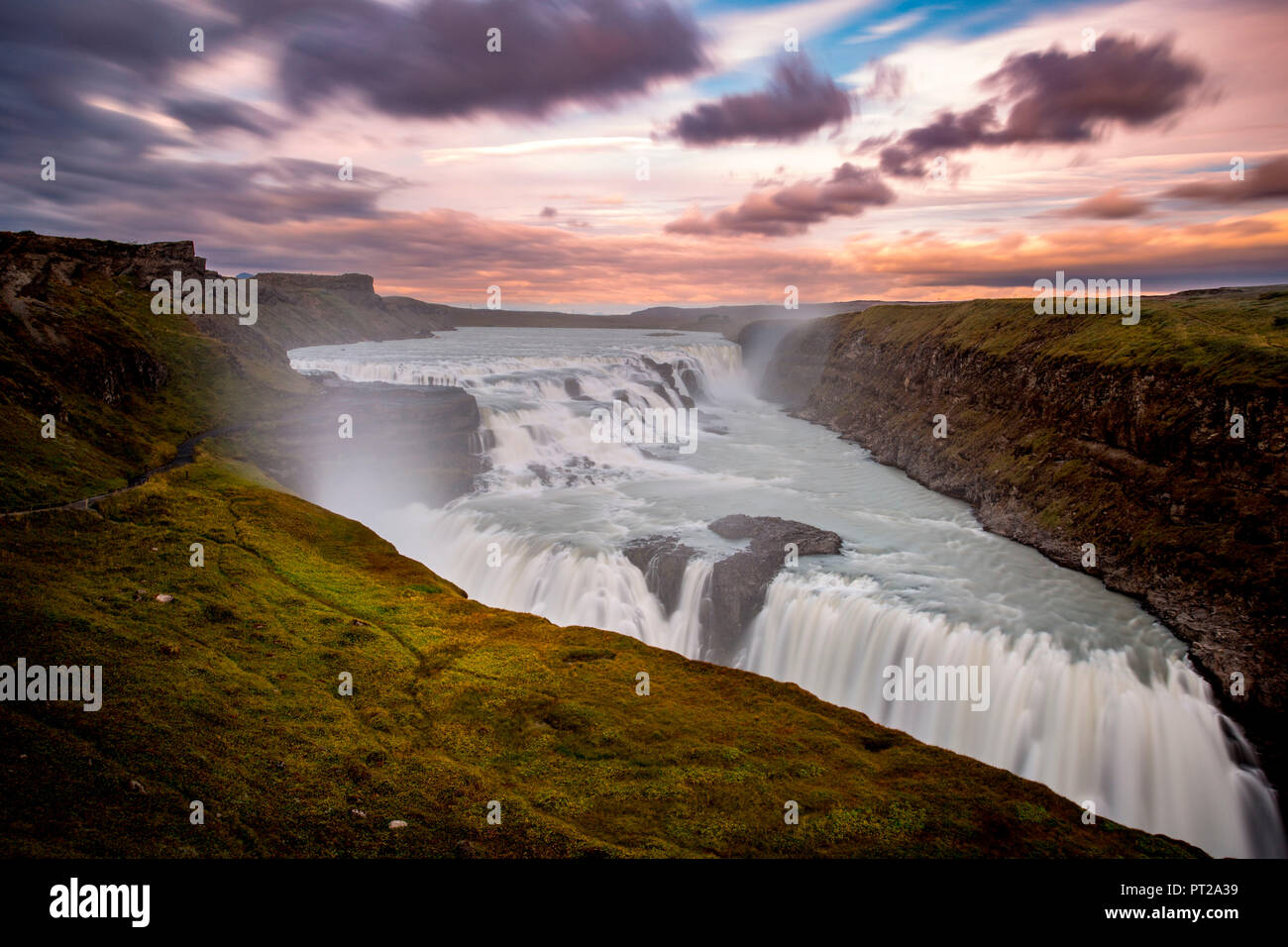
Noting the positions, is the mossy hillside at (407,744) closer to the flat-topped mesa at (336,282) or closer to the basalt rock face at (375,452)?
the basalt rock face at (375,452)

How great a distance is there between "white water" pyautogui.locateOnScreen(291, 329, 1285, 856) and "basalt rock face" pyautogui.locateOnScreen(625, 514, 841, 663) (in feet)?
1.88

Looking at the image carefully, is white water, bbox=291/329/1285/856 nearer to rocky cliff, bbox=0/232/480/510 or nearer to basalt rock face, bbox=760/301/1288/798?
basalt rock face, bbox=760/301/1288/798

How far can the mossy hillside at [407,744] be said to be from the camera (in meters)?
11.1

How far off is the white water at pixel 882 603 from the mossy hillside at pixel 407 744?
6613 mm

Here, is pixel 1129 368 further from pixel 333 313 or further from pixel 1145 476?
pixel 333 313

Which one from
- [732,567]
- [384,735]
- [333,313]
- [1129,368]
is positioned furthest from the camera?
[333,313]

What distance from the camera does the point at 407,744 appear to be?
14.6 metres

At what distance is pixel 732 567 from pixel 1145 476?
60.2ft

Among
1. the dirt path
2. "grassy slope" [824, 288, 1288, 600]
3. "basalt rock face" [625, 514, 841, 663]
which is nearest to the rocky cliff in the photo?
the dirt path

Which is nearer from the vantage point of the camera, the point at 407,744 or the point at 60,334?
the point at 407,744

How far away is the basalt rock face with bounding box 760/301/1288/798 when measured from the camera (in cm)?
2253

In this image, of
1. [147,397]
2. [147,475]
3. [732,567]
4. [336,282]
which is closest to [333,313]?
[336,282]

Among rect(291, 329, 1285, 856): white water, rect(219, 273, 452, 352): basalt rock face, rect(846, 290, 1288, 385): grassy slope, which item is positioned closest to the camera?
rect(291, 329, 1285, 856): white water
